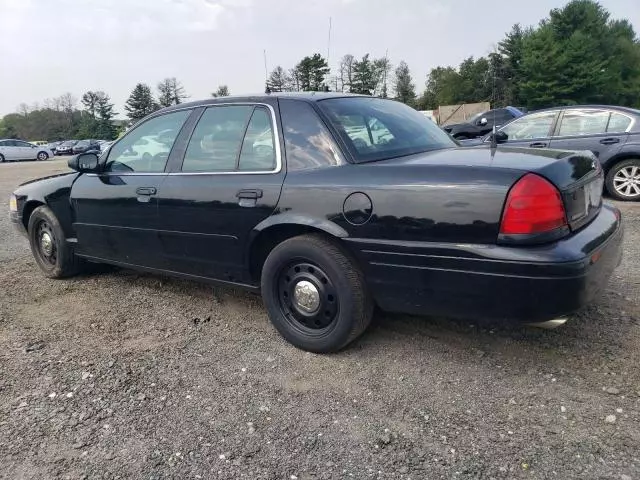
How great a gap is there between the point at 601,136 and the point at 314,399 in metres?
7.02

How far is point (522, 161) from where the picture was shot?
2.77 metres

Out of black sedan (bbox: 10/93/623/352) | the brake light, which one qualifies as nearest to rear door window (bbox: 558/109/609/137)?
black sedan (bbox: 10/93/623/352)

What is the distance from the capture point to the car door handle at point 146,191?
3879 millimetres

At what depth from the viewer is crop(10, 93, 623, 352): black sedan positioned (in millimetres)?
2570

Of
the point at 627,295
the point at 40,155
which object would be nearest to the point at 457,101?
the point at 40,155

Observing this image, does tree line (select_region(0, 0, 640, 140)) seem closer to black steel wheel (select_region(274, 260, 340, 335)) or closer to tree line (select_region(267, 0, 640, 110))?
tree line (select_region(267, 0, 640, 110))

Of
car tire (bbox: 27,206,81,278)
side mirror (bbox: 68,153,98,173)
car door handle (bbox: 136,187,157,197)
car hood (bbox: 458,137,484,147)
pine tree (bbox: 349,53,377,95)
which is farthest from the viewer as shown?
pine tree (bbox: 349,53,377,95)

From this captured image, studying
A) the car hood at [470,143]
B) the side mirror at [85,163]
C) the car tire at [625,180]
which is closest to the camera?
the car hood at [470,143]

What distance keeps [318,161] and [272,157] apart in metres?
0.36

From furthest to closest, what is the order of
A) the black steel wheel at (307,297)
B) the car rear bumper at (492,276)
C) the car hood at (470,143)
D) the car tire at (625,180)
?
the car tire at (625,180) < the car hood at (470,143) < the black steel wheel at (307,297) < the car rear bumper at (492,276)

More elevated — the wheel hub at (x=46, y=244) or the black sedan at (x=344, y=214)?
the black sedan at (x=344, y=214)

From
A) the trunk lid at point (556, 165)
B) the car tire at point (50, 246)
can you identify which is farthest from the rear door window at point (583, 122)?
the car tire at point (50, 246)

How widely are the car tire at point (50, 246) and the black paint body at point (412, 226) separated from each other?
54.3 inches

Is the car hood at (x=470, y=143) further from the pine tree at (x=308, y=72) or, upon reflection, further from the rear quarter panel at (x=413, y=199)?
the pine tree at (x=308, y=72)
